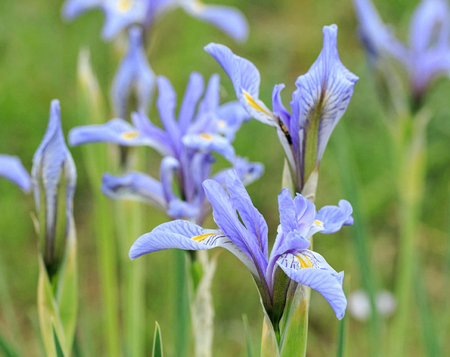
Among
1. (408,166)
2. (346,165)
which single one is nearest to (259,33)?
(408,166)

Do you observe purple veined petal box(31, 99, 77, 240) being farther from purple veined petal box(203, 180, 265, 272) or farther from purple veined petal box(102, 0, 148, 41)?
purple veined petal box(102, 0, 148, 41)

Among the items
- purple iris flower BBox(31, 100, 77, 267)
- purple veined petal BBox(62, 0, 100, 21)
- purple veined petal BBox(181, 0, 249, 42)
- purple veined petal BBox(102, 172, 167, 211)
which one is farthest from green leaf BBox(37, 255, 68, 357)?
purple veined petal BBox(181, 0, 249, 42)

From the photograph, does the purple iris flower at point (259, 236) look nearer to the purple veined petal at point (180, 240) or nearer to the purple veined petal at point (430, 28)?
the purple veined petal at point (180, 240)

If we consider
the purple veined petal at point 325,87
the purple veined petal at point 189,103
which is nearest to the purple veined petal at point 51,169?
the purple veined petal at point 189,103

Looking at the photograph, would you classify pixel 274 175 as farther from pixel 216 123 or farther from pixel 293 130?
pixel 293 130

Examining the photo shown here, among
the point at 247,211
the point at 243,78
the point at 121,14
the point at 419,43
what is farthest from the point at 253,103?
the point at 419,43

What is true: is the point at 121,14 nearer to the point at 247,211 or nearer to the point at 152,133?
the point at 152,133
